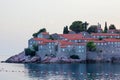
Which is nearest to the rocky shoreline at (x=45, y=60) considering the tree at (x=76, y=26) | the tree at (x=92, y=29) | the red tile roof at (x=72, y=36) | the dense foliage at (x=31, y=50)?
the dense foliage at (x=31, y=50)

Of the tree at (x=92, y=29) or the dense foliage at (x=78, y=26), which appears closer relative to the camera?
the dense foliage at (x=78, y=26)

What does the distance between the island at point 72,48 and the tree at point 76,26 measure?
3.06 m

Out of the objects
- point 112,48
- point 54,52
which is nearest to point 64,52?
point 54,52

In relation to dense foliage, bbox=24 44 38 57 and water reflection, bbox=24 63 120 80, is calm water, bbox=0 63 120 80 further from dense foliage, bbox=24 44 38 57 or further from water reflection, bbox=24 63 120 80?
dense foliage, bbox=24 44 38 57

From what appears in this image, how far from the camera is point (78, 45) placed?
109250mm

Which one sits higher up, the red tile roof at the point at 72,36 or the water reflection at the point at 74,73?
the red tile roof at the point at 72,36

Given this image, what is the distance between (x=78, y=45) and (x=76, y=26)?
1530 centimetres

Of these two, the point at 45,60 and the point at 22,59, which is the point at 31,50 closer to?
the point at 22,59

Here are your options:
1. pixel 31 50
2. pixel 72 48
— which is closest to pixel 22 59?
pixel 31 50

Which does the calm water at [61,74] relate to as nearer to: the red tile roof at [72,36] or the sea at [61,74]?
the sea at [61,74]

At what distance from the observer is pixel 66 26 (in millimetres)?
125250

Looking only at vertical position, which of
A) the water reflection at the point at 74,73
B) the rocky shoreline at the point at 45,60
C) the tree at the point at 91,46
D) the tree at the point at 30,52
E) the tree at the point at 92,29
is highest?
the tree at the point at 92,29

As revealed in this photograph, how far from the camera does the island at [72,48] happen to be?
10844 centimetres

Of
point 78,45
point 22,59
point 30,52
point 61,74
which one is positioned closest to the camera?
point 61,74
